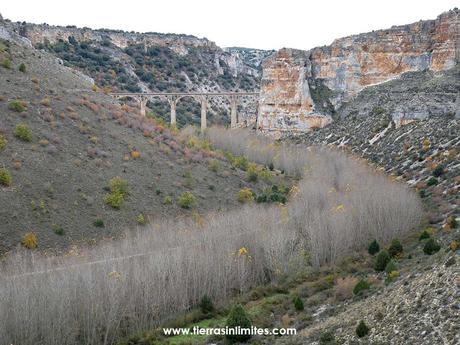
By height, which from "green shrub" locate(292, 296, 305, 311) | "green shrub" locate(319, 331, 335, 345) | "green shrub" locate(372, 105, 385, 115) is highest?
"green shrub" locate(372, 105, 385, 115)

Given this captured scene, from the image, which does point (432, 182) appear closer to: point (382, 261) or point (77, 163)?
point (382, 261)

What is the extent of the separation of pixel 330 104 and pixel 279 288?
44298 millimetres

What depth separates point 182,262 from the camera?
2166 cm

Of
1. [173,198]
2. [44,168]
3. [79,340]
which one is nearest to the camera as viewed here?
[79,340]

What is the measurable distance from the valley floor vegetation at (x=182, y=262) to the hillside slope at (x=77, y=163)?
272 cm

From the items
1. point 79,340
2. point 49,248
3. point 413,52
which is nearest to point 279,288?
point 79,340

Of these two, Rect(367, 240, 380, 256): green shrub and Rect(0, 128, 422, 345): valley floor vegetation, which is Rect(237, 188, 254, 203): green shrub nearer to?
Rect(0, 128, 422, 345): valley floor vegetation

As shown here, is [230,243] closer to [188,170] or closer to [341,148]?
[188,170]

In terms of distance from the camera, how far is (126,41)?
358 ft

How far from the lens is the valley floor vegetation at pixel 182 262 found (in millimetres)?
17391

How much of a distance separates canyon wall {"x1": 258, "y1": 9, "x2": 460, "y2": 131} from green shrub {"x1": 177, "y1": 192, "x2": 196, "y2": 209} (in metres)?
32.6

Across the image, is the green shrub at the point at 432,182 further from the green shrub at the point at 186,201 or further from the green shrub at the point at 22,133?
the green shrub at the point at 22,133

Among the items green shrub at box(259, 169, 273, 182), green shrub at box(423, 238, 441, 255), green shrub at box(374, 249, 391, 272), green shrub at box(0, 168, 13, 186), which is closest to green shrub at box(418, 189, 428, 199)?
green shrub at box(374, 249, 391, 272)

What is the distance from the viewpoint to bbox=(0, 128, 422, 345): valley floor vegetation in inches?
685
